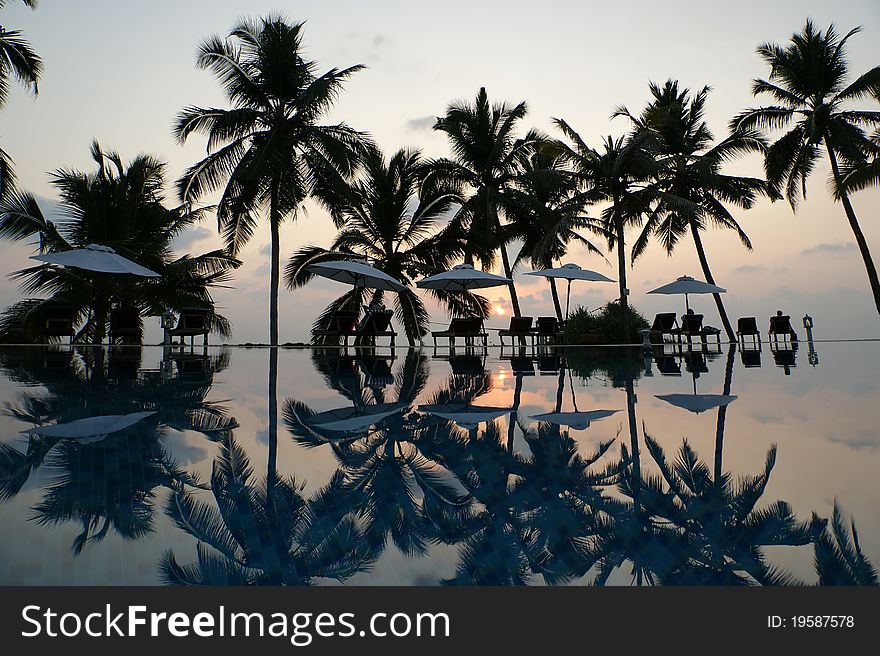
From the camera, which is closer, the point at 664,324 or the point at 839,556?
the point at 839,556

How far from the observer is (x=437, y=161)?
2020 centimetres

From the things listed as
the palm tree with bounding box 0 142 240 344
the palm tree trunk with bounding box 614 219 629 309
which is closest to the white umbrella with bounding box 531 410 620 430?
the palm tree trunk with bounding box 614 219 629 309

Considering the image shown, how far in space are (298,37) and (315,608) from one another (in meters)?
17.4

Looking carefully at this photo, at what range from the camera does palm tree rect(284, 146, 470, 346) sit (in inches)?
740

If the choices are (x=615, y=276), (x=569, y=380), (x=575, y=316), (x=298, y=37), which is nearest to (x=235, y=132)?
(x=298, y=37)

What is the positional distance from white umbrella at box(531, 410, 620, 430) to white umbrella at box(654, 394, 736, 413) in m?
0.75

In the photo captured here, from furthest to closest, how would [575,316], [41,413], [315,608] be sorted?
1. [575,316]
2. [41,413]
3. [315,608]

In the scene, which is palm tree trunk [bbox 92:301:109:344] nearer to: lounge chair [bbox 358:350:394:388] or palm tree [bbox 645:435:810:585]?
lounge chair [bbox 358:350:394:388]

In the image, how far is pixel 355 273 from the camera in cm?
1539

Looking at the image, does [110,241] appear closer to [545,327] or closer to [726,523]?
[545,327]

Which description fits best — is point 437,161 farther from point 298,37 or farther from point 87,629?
point 87,629

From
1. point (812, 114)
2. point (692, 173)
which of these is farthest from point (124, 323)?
point (812, 114)

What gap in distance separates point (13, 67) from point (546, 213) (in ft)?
49.5

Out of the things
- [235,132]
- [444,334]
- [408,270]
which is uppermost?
[235,132]
